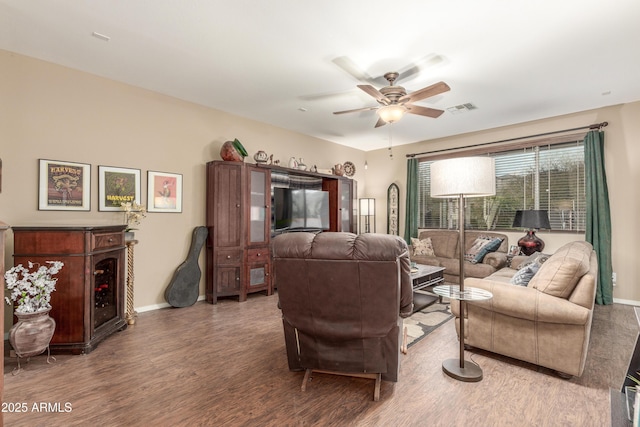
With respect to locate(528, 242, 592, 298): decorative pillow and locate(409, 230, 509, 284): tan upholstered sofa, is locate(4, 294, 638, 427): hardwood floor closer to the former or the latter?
locate(528, 242, 592, 298): decorative pillow

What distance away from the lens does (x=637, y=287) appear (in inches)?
168

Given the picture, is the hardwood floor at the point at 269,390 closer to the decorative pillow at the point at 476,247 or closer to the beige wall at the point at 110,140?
the beige wall at the point at 110,140

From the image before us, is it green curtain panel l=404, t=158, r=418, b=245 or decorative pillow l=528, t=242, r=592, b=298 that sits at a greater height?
green curtain panel l=404, t=158, r=418, b=245

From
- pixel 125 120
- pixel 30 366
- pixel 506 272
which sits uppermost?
pixel 125 120

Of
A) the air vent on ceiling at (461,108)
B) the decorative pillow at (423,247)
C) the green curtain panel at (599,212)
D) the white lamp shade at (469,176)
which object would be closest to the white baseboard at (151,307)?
the white lamp shade at (469,176)

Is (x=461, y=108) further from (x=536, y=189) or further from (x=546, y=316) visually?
(x=546, y=316)

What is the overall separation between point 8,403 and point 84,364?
540mm

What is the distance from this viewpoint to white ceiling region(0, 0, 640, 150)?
2445 millimetres

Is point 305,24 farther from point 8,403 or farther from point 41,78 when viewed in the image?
point 8,403

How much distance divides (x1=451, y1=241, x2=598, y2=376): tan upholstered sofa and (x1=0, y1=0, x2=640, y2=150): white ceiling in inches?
77.6

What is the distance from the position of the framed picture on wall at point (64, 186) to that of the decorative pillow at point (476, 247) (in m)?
5.41

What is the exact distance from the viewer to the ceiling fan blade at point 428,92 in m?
2.93

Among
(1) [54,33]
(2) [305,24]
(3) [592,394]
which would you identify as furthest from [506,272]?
(1) [54,33]

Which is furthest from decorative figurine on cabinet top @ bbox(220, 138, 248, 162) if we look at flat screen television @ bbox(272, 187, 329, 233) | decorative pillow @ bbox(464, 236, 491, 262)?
decorative pillow @ bbox(464, 236, 491, 262)
